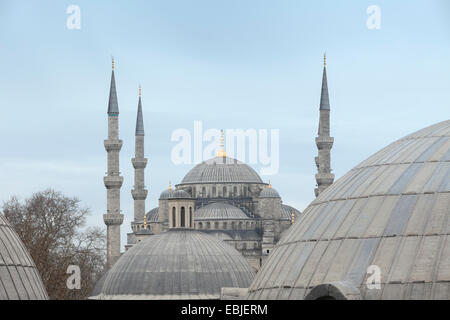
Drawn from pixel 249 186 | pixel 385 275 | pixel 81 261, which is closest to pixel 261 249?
pixel 249 186

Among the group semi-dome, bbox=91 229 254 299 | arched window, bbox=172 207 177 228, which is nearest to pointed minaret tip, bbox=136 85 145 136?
arched window, bbox=172 207 177 228

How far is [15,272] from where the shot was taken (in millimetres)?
18188

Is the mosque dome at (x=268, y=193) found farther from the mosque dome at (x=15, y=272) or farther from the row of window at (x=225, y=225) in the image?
the mosque dome at (x=15, y=272)

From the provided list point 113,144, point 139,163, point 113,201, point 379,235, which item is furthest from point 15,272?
Answer: point 139,163

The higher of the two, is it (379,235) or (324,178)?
(379,235)

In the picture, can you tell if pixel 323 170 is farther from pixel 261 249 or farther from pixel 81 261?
pixel 81 261

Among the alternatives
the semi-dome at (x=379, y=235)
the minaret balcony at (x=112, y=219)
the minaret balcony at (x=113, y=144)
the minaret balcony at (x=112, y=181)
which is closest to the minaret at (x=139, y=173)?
the minaret balcony at (x=113, y=144)

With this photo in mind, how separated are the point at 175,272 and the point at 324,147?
27353mm

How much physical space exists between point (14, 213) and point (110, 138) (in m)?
38.6

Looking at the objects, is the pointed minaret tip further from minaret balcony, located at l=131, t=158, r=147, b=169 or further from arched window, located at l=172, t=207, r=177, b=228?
arched window, located at l=172, t=207, r=177, b=228

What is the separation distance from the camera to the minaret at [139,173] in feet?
336

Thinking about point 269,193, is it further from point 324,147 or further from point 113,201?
point 113,201

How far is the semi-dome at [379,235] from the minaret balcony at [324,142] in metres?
74.1

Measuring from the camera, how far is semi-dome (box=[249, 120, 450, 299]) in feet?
43.9
